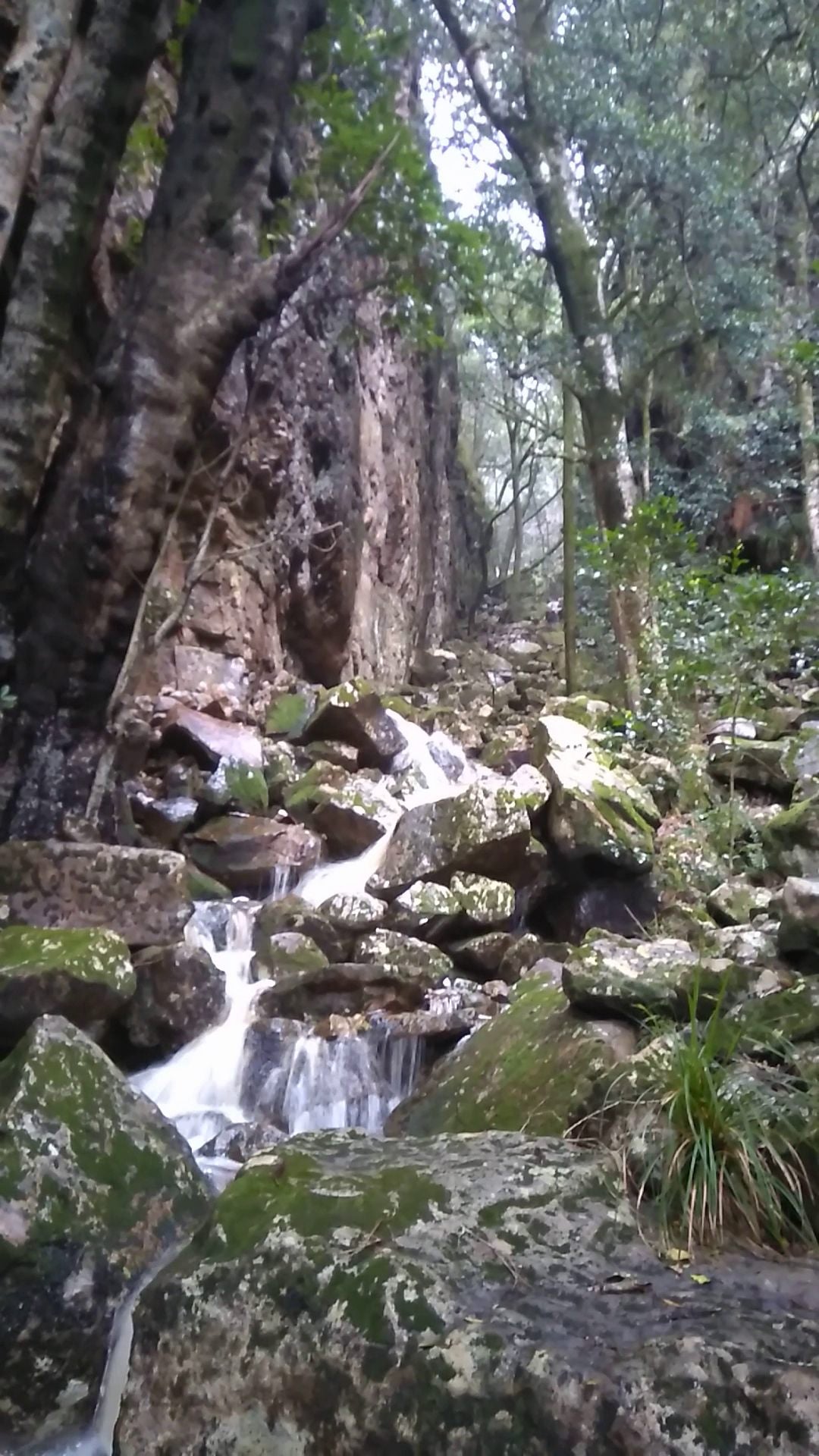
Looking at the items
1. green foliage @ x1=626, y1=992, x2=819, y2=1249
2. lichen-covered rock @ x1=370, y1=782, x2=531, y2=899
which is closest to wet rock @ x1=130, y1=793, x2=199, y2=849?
lichen-covered rock @ x1=370, y1=782, x2=531, y2=899

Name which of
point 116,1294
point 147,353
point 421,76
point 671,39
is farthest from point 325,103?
point 421,76

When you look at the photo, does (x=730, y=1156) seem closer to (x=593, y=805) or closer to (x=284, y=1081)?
(x=284, y=1081)

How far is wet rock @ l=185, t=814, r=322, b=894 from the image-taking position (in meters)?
8.13

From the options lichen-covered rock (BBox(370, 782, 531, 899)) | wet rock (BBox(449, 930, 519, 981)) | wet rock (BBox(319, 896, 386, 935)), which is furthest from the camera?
lichen-covered rock (BBox(370, 782, 531, 899))

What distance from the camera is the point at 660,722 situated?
9.17 m

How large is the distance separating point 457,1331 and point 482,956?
15.6 feet

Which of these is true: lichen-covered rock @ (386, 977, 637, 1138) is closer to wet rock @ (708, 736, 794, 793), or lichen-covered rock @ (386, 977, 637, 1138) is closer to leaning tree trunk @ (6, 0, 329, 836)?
leaning tree trunk @ (6, 0, 329, 836)

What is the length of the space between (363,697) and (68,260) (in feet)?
20.4

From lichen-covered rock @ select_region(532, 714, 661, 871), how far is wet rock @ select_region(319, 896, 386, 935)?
163 cm

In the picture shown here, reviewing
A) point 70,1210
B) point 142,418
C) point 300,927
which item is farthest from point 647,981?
point 142,418

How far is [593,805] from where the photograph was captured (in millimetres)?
7762

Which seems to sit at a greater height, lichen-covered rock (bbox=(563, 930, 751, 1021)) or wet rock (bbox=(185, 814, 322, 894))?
wet rock (bbox=(185, 814, 322, 894))

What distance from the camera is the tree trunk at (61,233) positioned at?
16.3 feet

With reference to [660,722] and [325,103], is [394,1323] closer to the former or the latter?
[325,103]
